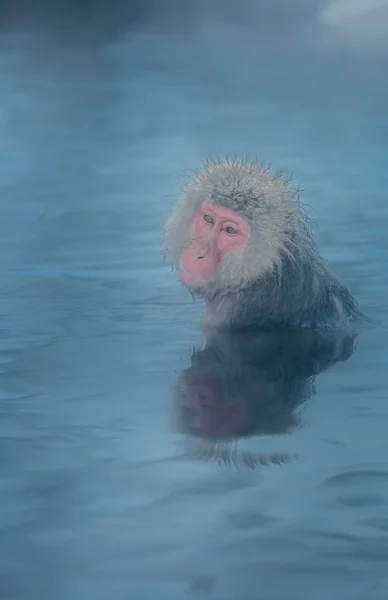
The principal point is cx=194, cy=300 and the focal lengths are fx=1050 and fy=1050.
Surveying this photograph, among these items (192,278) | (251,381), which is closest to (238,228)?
(192,278)

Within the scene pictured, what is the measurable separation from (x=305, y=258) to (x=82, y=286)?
1.43 metres

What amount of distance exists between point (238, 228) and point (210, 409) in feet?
2.78

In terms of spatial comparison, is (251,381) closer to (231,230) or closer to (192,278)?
(192,278)

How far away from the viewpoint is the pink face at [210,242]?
382 cm

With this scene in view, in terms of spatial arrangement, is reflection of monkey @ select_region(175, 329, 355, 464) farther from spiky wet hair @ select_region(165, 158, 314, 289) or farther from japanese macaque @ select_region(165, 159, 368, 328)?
spiky wet hair @ select_region(165, 158, 314, 289)

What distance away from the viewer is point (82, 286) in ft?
16.5

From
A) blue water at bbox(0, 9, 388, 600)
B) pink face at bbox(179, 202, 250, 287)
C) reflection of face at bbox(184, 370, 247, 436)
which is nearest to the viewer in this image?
blue water at bbox(0, 9, 388, 600)

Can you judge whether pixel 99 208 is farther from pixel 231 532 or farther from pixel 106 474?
pixel 231 532

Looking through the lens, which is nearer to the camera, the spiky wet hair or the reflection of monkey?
the reflection of monkey

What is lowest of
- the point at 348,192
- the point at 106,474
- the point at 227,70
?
the point at 106,474

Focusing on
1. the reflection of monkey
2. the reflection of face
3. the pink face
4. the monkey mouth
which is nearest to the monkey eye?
the pink face

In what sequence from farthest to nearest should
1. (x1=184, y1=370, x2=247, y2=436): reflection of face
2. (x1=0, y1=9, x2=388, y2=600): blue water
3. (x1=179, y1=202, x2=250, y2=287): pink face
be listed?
(x1=179, y1=202, x2=250, y2=287): pink face < (x1=184, y1=370, x2=247, y2=436): reflection of face < (x1=0, y1=9, x2=388, y2=600): blue water

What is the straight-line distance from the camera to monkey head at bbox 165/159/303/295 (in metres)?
3.83

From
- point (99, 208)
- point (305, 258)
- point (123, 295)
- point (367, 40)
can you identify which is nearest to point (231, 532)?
point (305, 258)
